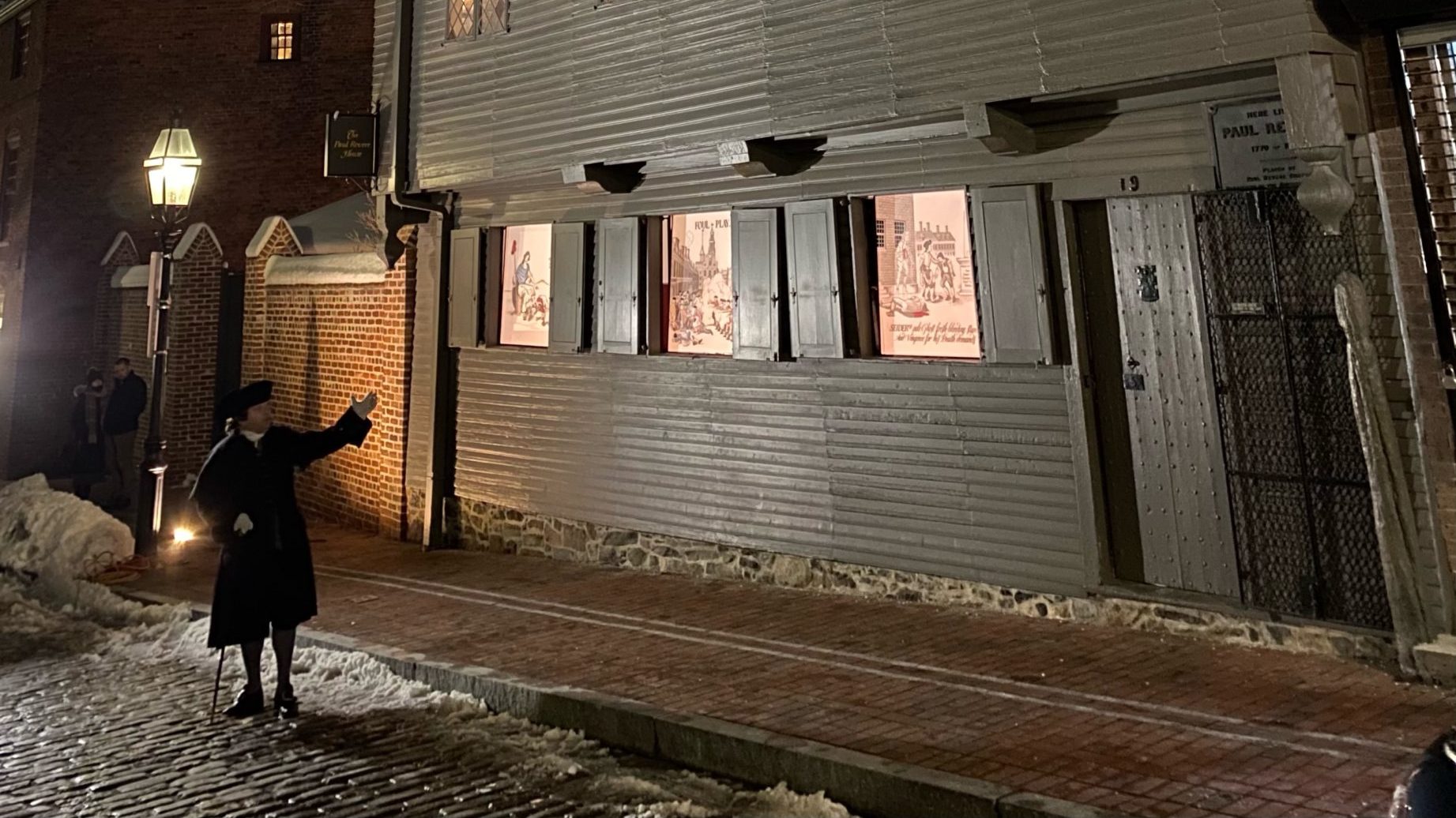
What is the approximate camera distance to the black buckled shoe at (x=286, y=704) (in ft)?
21.4

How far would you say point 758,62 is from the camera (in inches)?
336

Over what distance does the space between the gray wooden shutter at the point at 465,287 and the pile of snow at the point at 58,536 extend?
13.7 ft

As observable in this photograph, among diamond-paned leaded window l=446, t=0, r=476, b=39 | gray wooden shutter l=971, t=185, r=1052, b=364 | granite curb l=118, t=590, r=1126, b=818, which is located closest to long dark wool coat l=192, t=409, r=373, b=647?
granite curb l=118, t=590, r=1126, b=818

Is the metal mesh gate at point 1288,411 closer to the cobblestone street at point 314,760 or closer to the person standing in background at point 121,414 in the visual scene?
the cobblestone street at point 314,760

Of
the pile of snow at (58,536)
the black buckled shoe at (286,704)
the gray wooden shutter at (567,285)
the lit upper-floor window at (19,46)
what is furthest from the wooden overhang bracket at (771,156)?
the lit upper-floor window at (19,46)

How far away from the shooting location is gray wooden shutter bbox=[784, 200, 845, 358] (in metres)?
8.49

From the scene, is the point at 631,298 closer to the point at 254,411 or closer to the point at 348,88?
the point at 254,411

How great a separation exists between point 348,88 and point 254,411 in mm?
17996

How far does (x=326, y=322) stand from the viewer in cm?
1403

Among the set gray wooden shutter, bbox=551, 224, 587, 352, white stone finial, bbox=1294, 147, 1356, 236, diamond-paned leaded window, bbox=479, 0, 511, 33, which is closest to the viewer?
white stone finial, bbox=1294, 147, 1356, 236

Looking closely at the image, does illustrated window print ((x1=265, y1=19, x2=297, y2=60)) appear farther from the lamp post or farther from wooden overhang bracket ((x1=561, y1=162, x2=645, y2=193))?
wooden overhang bracket ((x1=561, y1=162, x2=645, y2=193))

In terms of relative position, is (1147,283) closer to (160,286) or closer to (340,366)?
(340,366)

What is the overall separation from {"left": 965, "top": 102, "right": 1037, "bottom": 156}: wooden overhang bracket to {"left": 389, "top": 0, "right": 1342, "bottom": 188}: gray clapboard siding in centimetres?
12

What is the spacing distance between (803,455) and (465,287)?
5.04m
